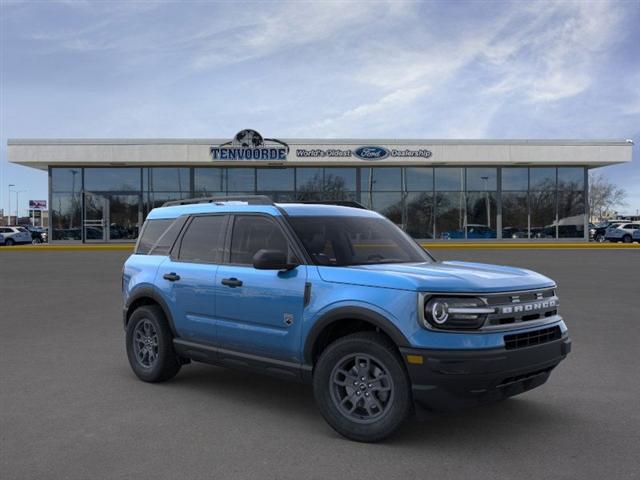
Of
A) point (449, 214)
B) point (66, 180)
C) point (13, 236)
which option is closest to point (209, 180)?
point (66, 180)

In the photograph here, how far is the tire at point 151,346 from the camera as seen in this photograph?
20.5 ft

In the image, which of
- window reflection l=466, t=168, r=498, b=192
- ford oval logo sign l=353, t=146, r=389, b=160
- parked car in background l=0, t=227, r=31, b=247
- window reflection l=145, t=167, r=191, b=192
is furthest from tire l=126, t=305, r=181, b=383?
parked car in background l=0, t=227, r=31, b=247

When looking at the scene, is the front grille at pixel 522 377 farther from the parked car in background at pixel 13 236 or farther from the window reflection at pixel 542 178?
the parked car in background at pixel 13 236

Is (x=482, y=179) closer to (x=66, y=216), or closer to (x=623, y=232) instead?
(x=623, y=232)

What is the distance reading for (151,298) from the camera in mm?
6523

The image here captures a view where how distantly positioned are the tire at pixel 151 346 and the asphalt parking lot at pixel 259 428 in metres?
0.13

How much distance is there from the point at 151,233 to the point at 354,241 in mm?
2550

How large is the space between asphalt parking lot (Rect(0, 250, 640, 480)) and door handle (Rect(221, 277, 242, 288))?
108cm

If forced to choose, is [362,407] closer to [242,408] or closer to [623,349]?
[242,408]

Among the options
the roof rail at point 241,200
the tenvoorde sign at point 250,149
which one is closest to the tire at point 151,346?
the roof rail at point 241,200

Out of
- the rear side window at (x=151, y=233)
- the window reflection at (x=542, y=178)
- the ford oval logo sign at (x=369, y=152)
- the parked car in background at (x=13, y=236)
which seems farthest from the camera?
the parked car in background at (x=13, y=236)

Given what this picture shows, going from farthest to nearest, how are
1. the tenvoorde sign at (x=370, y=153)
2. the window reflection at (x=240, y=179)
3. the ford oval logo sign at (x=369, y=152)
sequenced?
the window reflection at (x=240, y=179) → the ford oval logo sign at (x=369, y=152) → the tenvoorde sign at (x=370, y=153)

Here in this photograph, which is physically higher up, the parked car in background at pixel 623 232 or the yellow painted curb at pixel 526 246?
the parked car in background at pixel 623 232

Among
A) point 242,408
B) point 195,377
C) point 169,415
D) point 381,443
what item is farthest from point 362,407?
point 195,377
